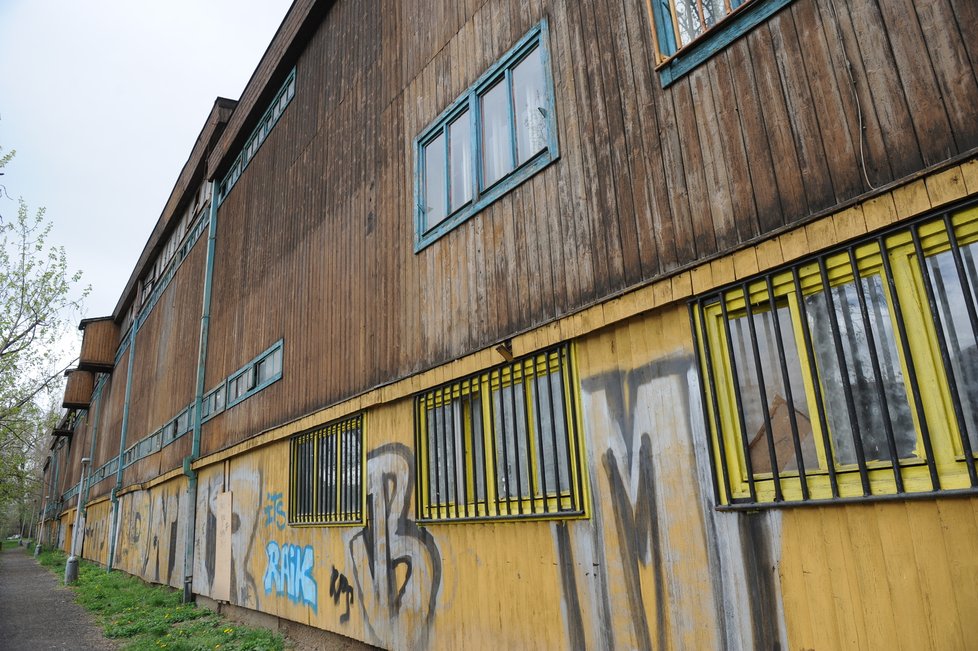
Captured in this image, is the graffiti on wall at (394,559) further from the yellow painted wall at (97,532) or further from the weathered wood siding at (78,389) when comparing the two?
the weathered wood siding at (78,389)

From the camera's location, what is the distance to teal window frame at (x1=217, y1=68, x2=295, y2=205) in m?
12.9

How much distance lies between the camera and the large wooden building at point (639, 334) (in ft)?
10.5

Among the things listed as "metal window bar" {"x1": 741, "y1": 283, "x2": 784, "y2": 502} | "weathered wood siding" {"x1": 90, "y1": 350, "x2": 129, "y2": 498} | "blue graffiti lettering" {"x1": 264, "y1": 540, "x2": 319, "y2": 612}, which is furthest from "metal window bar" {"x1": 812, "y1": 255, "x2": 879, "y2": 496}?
"weathered wood siding" {"x1": 90, "y1": 350, "x2": 129, "y2": 498}

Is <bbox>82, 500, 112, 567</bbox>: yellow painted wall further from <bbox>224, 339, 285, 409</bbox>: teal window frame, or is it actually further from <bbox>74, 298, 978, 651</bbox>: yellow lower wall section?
<bbox>74, 298, 978, 651</bbox>: yellow lower wall section

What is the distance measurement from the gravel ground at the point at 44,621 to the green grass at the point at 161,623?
32 cm

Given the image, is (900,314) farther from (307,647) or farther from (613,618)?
(307,647)

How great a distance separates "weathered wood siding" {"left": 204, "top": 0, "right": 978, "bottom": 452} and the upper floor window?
168 mm

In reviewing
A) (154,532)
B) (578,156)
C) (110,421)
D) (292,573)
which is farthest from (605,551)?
(110,421)

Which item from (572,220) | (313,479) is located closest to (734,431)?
(572,220)

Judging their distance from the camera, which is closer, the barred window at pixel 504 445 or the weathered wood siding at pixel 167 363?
the barred window at pixel 504 445

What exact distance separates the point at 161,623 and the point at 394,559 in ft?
25.8

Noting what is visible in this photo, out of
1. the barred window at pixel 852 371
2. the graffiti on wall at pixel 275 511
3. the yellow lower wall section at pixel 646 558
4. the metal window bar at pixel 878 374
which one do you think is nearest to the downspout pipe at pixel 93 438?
the graffiti on wall at pixel 275 511

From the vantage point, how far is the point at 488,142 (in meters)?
6.63

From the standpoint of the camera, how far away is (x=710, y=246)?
13.8ft
